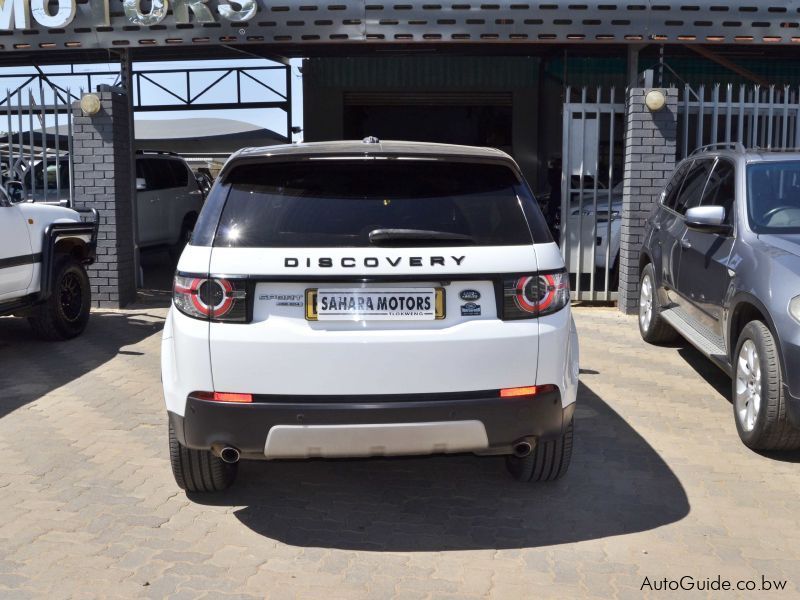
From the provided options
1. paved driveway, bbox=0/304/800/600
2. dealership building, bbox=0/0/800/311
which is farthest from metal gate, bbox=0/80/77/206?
paved driveway, bbox=0/304/800/600

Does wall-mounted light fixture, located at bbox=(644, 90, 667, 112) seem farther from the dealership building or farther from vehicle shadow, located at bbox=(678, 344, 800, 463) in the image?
vehicle shadow, located at bbox=(678, 344, 800, 463)

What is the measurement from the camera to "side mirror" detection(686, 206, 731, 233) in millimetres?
5559

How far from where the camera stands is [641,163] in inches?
377

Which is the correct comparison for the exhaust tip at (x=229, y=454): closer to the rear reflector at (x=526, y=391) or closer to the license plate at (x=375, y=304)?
the license plate at (x=375, y=304)

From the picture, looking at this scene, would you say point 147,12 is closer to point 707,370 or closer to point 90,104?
point 90,104

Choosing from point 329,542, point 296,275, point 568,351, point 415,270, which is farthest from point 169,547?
point 568,351

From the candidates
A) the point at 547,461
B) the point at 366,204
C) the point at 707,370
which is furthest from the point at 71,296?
the point at 707,370

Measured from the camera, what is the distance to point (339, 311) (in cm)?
359

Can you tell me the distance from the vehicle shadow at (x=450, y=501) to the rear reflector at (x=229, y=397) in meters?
0.74

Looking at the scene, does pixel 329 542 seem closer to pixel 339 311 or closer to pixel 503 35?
pixel 339 311

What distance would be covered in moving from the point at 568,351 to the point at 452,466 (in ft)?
4.21

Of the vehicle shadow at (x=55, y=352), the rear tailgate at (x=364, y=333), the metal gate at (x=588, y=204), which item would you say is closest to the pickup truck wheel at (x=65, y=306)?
the vehicle shadow at (x=55, y=352)

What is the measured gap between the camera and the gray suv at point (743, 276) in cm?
469

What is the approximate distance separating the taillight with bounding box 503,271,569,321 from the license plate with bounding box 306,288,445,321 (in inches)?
11.2
